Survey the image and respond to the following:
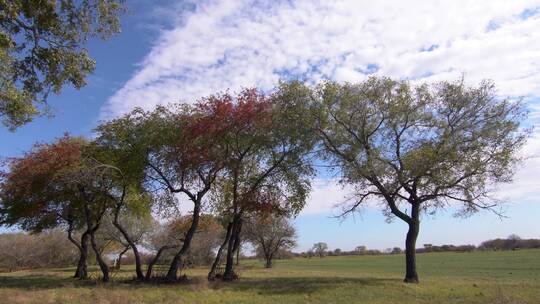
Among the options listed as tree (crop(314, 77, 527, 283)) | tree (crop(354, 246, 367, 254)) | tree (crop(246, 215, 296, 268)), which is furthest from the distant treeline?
tree (crop(314, 77, 527, 283))

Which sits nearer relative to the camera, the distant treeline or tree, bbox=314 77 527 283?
tree, bbox=314 77 527 283

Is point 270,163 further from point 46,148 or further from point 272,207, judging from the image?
point 46,148

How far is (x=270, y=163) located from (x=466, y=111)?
40.1 feet

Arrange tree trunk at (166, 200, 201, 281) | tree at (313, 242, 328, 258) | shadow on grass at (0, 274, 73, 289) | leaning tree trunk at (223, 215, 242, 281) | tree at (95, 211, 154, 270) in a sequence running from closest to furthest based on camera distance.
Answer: shadow on grass at (0, 274, 73, 289), tree trunk at (166, 200, 201, 281), leaning tree trunk at (223, 215, 242, 281), tree at (95, 211, 154, 270), tree at (313, 242, 328, 258)

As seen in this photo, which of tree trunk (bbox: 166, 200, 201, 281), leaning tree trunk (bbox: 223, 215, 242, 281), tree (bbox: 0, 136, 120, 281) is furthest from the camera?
leaning tree trunk (bbox: 223, 215, 242, 281)

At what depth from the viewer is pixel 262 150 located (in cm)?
3014

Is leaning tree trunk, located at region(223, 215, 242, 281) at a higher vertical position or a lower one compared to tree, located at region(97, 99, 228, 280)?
lower

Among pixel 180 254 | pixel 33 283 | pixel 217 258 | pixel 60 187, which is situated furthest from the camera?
pixel 60 187

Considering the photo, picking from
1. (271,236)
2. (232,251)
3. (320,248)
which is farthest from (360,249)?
(232,251)

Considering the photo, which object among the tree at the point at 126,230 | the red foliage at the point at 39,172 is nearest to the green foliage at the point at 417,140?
the red foliage at the point at 39,172

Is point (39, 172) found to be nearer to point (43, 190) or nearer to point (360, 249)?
point (43, 190)

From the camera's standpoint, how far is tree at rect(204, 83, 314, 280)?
2862 cm

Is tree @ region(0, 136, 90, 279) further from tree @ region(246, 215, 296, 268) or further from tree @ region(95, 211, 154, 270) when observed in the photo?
tree @ region(246, 215, 296, 268)

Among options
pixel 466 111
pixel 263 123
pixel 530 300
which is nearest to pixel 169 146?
pixel 263 123
